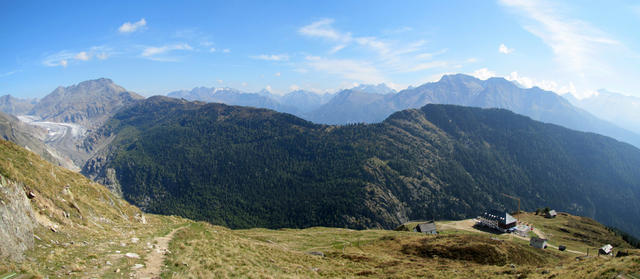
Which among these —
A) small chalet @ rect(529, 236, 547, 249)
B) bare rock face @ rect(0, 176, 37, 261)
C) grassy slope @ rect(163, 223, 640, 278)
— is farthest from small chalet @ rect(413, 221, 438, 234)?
bare rock face @ rect(0, 176, 37, 261)

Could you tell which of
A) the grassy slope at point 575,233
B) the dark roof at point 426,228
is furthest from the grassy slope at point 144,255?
the grassy slope at point 575,233

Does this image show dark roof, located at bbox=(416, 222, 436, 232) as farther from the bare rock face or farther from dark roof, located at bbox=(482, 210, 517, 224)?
the bare rock face

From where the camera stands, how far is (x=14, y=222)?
15102 mm

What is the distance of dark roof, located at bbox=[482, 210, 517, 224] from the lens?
8791 cm

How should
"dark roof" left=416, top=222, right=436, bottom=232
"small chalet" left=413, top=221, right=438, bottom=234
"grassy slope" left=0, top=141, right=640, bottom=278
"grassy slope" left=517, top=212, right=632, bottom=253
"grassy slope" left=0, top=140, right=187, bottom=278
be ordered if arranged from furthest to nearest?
"dark roof" left=416, top=222, right=436, bottom=232 < "small chalet" left=413, top=221, right=438, bottom=234 < "grassy slope" left=517, top=212, right=632, bottom=253 < "grassy slope" left=0, top=141, right=640, bottom=278 < "grassy slope" left=0, top=140, right=187, bottom=278

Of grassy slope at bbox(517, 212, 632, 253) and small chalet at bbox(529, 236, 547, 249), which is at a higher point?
small chalet at bbox(529, 236, 547, 249)

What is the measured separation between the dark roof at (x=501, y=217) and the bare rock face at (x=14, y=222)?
10804 centimetres

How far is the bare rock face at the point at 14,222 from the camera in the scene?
1379 centimetres

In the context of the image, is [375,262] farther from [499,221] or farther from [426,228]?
[499,221]

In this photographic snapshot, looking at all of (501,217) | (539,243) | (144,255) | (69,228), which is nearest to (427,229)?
(539,243)

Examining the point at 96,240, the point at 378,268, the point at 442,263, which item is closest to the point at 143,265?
the point at 96,240

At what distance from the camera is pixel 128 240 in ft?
73.5

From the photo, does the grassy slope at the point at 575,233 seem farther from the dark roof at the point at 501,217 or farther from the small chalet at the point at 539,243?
the small chalet at the point at 539,243

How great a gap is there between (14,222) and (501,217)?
11048 cm
